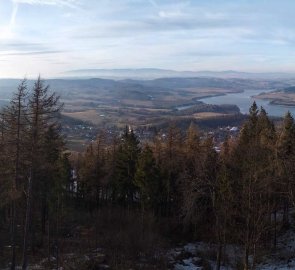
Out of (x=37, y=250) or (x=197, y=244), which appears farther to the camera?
(x=197, y=244)

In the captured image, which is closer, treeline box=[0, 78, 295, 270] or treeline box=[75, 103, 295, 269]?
treeline box=[0, 78, 295, 270]

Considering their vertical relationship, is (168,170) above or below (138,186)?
above

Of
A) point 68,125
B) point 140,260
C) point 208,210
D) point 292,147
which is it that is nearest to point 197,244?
point 208,210

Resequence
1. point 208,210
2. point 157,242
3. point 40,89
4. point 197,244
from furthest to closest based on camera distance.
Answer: point 208,210
point 197,244
point 157,242
point 40,89

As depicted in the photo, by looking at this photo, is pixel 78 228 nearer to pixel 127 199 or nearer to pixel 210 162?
pixel 127 199

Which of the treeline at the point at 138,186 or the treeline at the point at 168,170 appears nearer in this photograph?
the treeline at the point at 138,186

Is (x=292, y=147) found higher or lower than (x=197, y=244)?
higher

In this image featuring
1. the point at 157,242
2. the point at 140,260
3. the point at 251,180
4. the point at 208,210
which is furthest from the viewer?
the point at 208,210

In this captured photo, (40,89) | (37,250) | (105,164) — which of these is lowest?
(37,250)
